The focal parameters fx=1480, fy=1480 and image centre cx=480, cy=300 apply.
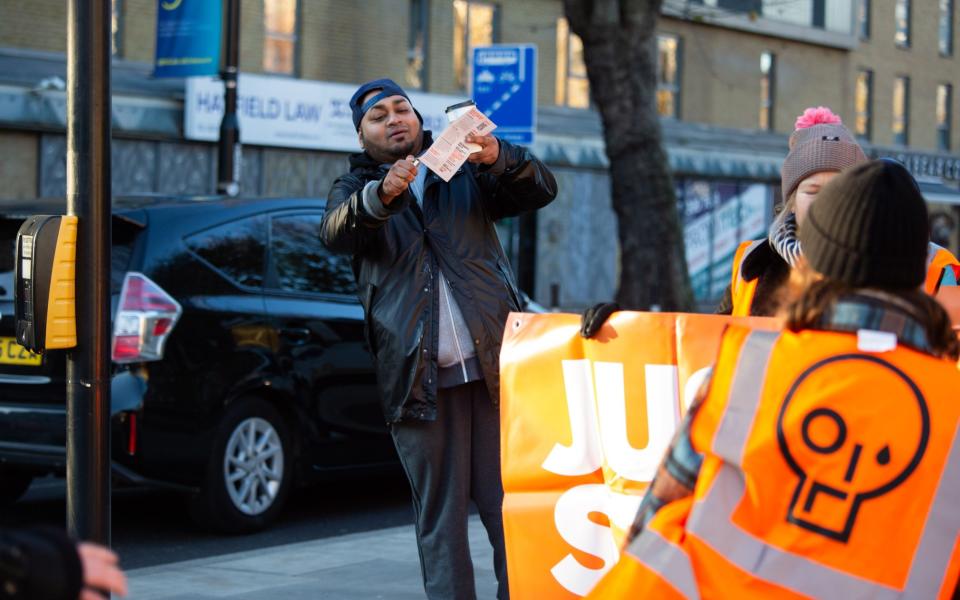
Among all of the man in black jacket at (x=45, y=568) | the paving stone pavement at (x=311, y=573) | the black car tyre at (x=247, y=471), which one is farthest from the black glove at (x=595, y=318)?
the black car tyre at (x=247, y=471)

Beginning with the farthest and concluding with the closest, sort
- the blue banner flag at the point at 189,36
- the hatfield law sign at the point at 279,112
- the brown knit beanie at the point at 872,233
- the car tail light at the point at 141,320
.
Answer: the hatfield law sign at the point at 279,112 < the blue banner flag at the point at 189,36 < the car tail light at the point at 141,320 < the brown knit beanie at the point at 872,233

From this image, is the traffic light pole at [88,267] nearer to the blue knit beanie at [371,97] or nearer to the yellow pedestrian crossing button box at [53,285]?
the yellow pedestrian crossing button box at [53,285]

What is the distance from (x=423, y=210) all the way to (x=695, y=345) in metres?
1.32

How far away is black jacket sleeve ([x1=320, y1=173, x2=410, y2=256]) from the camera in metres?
4.30

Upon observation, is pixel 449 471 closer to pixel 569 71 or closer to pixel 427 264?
pixel 427 264

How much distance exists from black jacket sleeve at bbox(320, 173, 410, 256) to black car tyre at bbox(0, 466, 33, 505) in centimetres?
441

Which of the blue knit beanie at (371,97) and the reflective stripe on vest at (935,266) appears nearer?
the reflective stripe on vest at (935,266)

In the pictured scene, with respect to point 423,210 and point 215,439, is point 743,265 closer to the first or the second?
point 423,210

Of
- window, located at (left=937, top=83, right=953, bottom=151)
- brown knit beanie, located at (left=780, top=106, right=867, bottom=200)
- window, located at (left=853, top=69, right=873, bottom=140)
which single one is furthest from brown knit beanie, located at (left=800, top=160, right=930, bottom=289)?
window, located at (left=937, top=83, right=953, bottom=151)

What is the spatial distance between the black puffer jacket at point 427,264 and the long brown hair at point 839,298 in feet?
6.53

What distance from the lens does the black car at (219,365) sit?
23.2 ft

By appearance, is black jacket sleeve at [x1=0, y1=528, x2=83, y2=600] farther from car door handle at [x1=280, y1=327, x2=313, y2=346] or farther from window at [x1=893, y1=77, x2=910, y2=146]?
window at [x1=893, y1=77, x2=910, y2=146]

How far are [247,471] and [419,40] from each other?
19420mm

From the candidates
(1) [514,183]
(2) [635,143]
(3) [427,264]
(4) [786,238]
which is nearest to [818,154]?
(4) [786,238]
